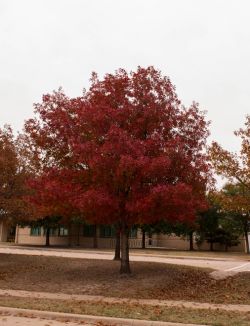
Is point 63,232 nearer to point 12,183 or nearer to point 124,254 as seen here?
point 12,183

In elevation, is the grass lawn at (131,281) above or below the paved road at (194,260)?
below

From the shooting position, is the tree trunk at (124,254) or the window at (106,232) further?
the window at (106,232)

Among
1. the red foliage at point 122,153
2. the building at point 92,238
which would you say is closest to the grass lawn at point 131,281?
the red foliage at point 122,153

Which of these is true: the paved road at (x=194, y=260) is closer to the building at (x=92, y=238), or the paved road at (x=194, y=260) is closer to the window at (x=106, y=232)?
the building at (x=92, y=238)

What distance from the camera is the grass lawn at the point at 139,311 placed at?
10961mm

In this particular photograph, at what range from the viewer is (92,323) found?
35.8 ft

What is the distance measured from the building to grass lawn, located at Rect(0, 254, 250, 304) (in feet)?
94.3

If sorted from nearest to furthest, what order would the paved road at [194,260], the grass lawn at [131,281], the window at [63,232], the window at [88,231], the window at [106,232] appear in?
the grass lawn at [131,281]
the paved road at [194,260]
the window at [106,232]
the window at [88,231]
the window at [63,232]

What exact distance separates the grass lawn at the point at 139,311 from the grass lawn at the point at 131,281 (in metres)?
2.36

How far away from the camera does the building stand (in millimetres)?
53781

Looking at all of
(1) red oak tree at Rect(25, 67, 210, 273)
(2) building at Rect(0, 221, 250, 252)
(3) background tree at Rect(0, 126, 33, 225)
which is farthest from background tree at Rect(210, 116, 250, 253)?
(2) building at Rect(0, 221, 250, 252)

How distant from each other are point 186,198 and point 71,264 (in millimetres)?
8294

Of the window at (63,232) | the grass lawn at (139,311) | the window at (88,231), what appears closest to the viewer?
the grass lawn at (139,311)

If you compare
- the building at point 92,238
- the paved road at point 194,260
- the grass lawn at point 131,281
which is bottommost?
the grass lawn at point 131,281
